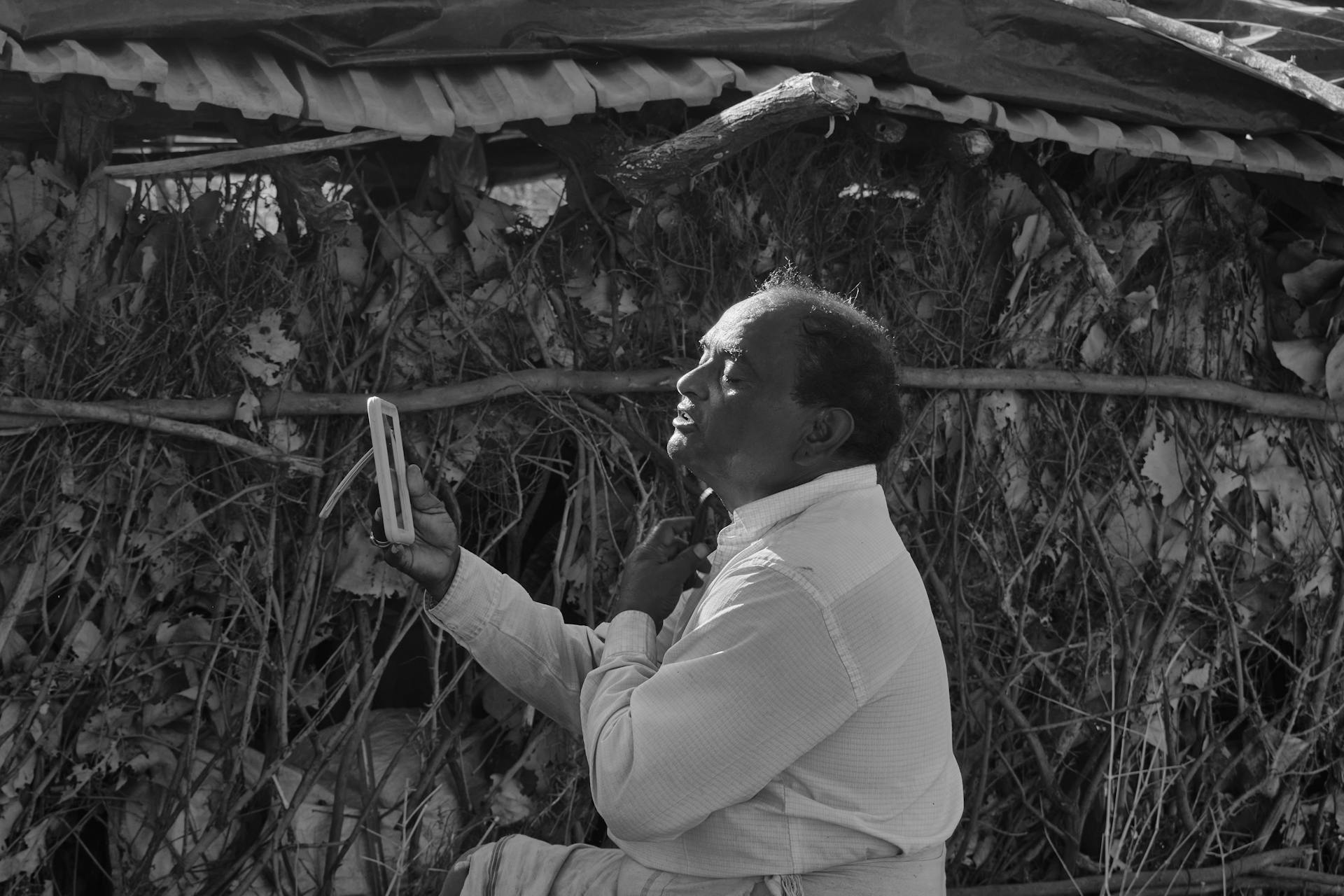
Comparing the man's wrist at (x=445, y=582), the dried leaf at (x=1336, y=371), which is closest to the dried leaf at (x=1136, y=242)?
the dried leaf at (x=1336, y=371)

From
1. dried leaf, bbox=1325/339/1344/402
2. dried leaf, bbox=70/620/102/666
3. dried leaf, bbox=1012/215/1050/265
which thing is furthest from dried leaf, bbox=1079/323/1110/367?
dried leaf, bbox=70/620/102/666

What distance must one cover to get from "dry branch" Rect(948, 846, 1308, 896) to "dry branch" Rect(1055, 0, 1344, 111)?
2.53 metres

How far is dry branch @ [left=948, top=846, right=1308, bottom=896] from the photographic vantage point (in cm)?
441

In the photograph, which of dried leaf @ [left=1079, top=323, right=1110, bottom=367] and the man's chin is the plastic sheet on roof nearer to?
dried leaf @ [left=1079, top=323, right=1110, bottom=367]

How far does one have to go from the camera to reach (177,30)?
3.10m

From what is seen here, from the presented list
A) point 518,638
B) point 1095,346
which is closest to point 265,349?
point 518,638

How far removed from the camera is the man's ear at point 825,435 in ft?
7.58

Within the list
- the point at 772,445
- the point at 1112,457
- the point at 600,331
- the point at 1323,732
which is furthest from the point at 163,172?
the point at 1323,732

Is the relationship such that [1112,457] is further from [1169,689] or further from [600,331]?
[600,331]

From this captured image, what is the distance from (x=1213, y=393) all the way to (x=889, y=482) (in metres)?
1.28

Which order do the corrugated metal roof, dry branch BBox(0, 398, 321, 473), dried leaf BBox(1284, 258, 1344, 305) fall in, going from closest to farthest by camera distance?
1. the corrugated metal roof
2. dry branch BBox(0, 398, 321, 473)
3. dried leaf BBox(1284, 258, 1344, 305)

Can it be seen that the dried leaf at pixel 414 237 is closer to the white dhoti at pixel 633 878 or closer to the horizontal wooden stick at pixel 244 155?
the horizontal wooden stick at pixel 244 155

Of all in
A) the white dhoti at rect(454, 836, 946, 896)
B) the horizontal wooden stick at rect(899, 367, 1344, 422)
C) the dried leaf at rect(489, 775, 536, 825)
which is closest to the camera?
the white dhoti at rect(454, 836, 946, 896)

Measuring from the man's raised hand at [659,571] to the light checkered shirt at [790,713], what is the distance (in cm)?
14
